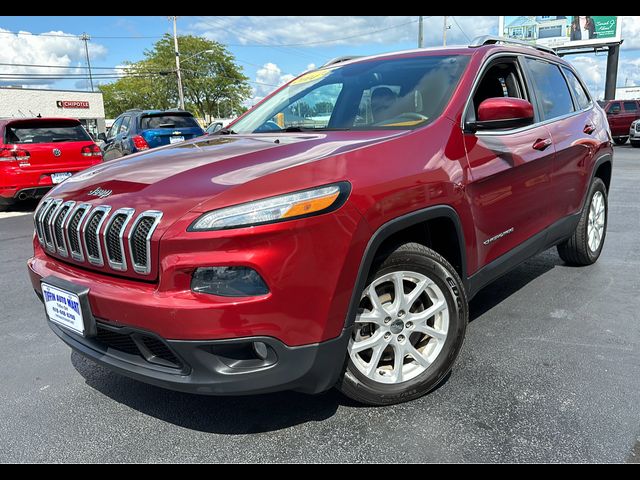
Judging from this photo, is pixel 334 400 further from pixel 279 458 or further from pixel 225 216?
pixel 225 216

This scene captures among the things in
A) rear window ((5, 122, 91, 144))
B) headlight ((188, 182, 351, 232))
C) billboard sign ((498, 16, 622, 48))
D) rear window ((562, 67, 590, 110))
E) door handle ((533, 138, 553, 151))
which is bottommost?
headlight ((188, 182, 351, 232))

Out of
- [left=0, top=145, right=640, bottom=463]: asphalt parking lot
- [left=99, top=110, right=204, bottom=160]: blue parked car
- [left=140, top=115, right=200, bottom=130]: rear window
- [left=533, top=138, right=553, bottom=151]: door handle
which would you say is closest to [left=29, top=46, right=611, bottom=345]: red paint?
[left=533, top=138, right=553, bottom=151]: door handle

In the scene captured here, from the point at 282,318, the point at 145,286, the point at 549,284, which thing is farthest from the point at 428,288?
the point at 549,284

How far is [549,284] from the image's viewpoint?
430 centimetres

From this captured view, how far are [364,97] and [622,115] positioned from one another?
2297 cm

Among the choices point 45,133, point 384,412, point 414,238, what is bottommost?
point 384,412

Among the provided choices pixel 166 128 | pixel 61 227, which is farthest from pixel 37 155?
pixel 61 227

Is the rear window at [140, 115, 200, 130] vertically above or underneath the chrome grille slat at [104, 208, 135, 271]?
above

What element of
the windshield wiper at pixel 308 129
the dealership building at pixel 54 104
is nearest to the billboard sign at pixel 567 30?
the windshield wiper at pixel 308 129

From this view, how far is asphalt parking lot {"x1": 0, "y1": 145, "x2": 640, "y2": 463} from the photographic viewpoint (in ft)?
7.27

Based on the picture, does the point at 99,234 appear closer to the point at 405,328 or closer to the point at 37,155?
the point at 405,328

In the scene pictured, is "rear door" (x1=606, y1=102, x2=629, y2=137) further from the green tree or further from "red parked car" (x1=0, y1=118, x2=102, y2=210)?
the green tree

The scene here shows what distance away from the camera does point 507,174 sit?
9.84ft

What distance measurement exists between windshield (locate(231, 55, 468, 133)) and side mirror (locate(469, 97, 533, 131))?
0.20 metres
